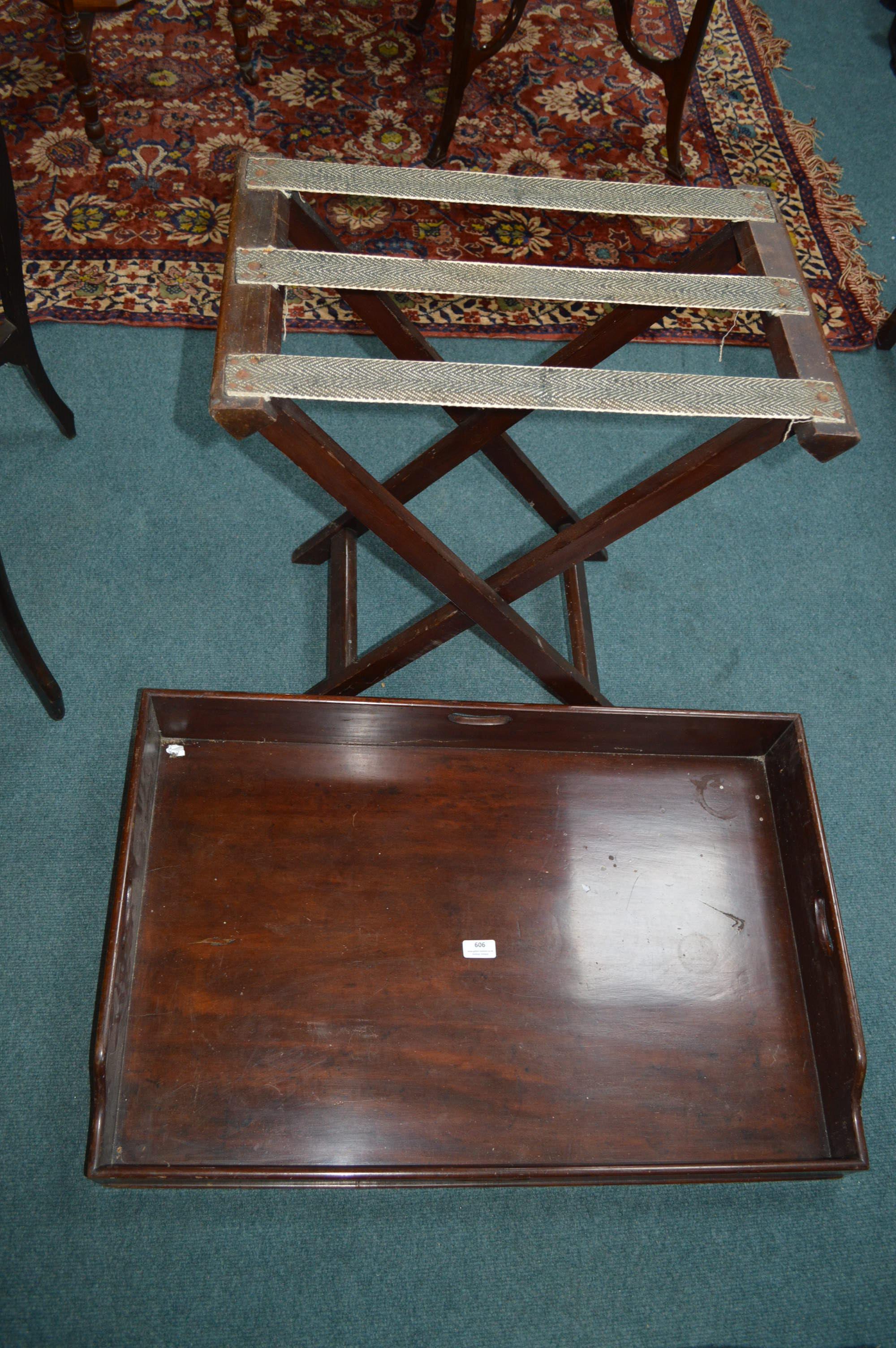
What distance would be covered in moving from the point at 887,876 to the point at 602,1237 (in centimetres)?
87

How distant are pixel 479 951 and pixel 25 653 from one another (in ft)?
3.18

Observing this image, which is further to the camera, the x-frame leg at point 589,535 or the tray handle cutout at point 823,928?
the tray handle cutout at point 823,928

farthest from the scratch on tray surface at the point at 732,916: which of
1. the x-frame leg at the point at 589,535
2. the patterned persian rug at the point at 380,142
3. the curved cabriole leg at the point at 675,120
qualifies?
the curved cabriole leg at the point at 675,120

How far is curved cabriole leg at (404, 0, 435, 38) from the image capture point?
114 inches

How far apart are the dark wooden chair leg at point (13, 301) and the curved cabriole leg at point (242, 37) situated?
3.96 feet

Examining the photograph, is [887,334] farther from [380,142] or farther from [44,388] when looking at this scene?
[44,388]

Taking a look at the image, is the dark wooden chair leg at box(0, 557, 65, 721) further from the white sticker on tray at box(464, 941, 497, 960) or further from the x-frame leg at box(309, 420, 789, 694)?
the white sticker on tray at box(464, 941, 497, 960)

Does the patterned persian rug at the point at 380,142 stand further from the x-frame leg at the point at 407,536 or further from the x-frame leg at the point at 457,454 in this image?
the x-frame leg at the point at 407,536

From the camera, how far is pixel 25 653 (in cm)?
171

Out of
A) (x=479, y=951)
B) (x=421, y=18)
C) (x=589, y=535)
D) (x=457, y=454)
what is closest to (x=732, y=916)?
(x=479, y=951)

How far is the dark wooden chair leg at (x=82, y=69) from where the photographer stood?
2400 millimetres

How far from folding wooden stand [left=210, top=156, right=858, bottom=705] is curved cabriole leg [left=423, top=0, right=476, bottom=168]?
1.07 metres

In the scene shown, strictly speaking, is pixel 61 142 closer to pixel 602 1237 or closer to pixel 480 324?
pixel 480 324

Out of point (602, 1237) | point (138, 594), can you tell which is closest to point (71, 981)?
point (138, 594)
